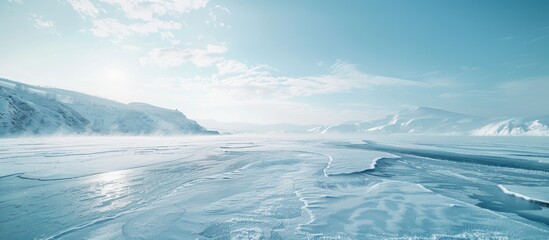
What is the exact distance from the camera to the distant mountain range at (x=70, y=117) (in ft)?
243

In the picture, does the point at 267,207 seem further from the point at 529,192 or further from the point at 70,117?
the point at 70,117

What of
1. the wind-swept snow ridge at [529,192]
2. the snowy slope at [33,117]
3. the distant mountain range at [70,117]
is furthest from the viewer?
the distant mountain range at [70,117]

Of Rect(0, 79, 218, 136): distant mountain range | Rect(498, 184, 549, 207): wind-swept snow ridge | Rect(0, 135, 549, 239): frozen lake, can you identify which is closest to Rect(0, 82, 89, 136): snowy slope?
Rect(0, 79, 218, 136): distant mountain range

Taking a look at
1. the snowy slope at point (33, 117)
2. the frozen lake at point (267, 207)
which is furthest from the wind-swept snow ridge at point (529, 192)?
the snowy slope at point (33, 117)

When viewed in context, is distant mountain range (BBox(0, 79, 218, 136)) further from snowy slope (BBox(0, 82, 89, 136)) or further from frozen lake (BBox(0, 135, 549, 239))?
frozen lake (BBox(0, 135, 549, 239))

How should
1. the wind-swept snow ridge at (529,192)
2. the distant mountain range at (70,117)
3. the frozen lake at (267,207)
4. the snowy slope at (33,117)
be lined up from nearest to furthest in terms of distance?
1. the frozen lake at (267,207)
2. the wind-swept snow ridge at (529,192)
3. the snowy slope at (33,117)
4. the distant mountain range at (70,117)

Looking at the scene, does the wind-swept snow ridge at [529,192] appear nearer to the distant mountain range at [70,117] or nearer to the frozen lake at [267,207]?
the frozen lake at [267,207]

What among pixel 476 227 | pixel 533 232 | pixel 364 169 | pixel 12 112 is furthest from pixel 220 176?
pixel 12 112

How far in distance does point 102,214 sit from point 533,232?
34.7ft

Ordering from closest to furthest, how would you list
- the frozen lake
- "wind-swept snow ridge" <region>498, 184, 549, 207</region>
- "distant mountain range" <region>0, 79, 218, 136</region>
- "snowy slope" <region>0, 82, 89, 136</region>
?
1. the frozen lake
2. "wind-swept snow ridge" <region>498, 184, 549, 207</region>
3. "snowy slope" <region>0, 82, 89, 136</region>
4. "distant mountain range" <region>0, 79, 218, 136</region>

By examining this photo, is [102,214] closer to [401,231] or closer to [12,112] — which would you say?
[401,231]

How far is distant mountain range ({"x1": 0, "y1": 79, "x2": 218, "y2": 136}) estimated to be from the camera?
73.9m

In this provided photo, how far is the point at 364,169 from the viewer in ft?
49.1

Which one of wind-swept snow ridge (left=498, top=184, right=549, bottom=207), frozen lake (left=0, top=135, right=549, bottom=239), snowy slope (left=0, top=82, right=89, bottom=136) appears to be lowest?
frozen lake (left=0, top=135, right=549, bottom=239)
